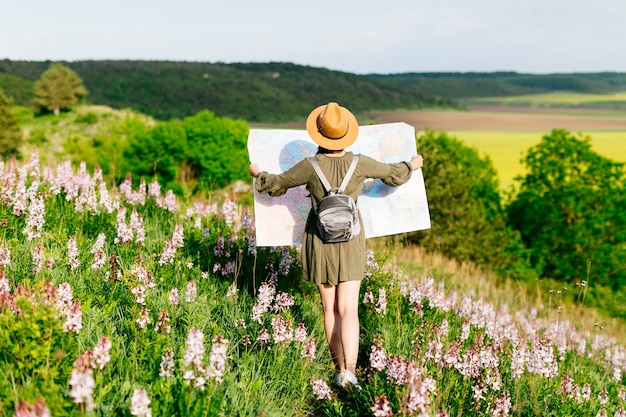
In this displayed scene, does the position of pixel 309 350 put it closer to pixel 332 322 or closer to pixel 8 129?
pixel 332 322

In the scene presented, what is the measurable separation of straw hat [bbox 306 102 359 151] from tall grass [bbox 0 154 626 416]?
149 cm

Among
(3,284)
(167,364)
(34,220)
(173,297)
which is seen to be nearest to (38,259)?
(34,220)

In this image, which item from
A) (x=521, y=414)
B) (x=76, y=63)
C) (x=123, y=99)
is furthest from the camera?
(x=76, y=63)

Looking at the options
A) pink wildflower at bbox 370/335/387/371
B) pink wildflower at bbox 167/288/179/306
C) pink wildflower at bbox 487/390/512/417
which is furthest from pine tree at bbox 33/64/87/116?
pink wildflower at bbox 487/390/512/417

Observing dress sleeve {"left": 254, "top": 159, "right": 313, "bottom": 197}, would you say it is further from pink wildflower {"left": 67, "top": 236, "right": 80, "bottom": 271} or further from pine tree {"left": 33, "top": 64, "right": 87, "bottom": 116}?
pine tree {"left": 33, "top": 64, "right": 87, "bottom": 116}

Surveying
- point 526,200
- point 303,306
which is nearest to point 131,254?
point 303,306

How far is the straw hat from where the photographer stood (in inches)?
190

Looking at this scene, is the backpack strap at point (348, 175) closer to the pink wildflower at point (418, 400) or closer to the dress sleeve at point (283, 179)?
the dress sleeve at point (283, 179)

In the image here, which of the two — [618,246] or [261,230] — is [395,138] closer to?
[261,230]

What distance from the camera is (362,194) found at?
5.91 m

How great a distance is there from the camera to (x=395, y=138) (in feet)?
20.1

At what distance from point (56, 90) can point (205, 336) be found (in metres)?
106

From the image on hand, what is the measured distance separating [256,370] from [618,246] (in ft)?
61.6

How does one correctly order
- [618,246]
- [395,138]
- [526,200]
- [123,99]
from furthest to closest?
[123,99]
[526,200]
[618,246]
[395,138]
